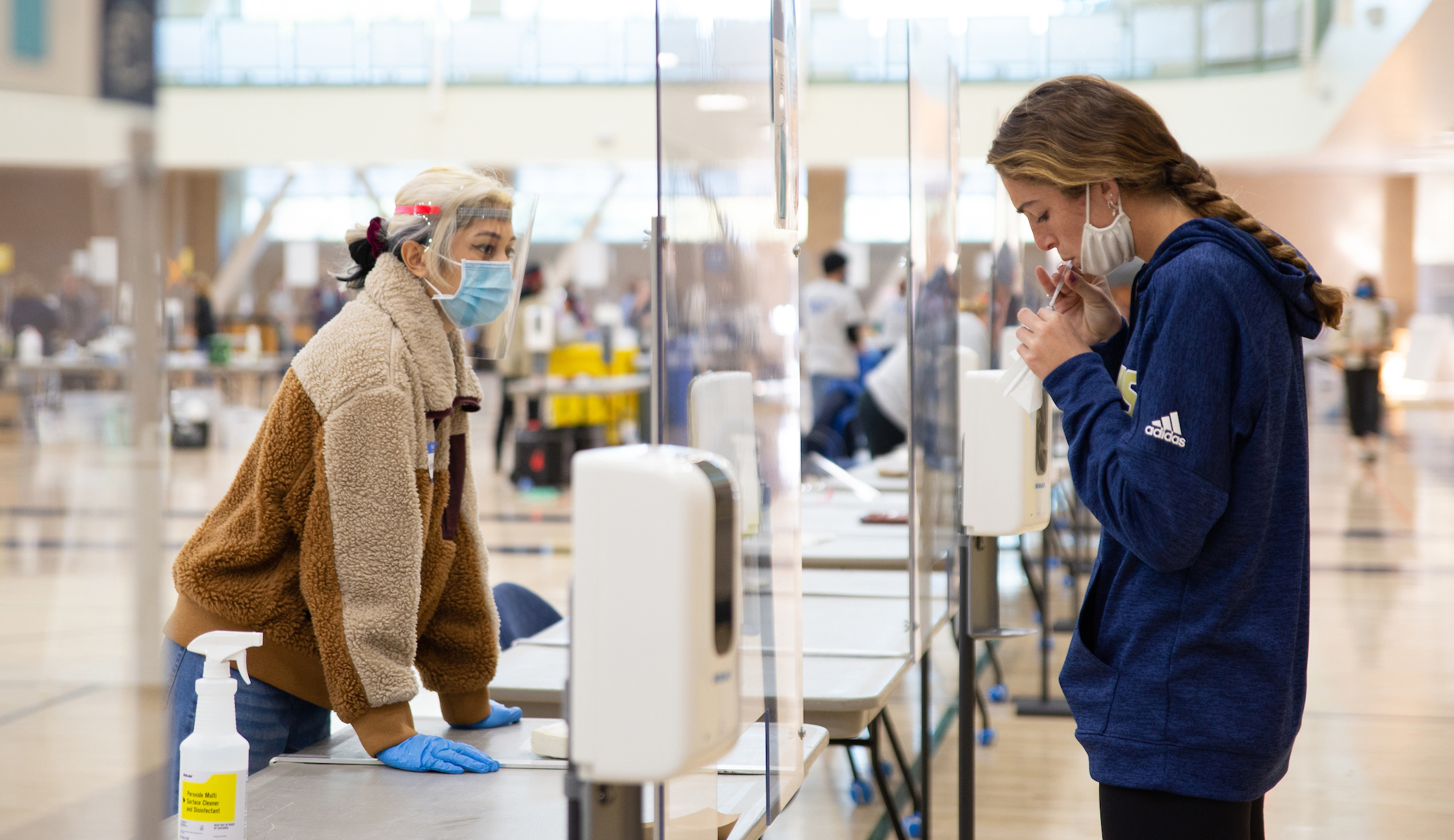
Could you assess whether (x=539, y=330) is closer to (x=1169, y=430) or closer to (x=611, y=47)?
(x=611, y=47)

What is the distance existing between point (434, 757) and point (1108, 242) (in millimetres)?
923

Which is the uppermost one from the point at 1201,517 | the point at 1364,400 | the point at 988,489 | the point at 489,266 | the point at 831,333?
the point at 489,266

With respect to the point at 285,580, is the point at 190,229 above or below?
above

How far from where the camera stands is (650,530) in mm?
830

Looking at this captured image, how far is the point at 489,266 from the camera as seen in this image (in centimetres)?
165

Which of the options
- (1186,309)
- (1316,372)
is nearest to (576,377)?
(1186,309)

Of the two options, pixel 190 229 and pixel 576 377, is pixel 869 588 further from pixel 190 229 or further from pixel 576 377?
pixel 190 229

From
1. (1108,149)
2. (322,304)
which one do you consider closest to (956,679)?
(1108,149)

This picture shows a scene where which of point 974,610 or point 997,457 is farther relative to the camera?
point 974,610

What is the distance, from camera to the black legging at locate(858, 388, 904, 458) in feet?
19.9

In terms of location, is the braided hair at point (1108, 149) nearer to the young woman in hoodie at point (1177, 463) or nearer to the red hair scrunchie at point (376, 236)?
the young woman in hoodie at point (1177, 463)

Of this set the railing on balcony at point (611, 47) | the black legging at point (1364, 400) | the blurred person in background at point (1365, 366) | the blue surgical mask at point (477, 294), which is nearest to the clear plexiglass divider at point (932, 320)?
the blue surgical mask at point (477, 294)

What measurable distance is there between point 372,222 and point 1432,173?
18.5 metres

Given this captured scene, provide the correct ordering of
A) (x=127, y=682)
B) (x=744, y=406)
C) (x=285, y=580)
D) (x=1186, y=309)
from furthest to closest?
(x=285, y=580) → (x=744, y=406) → (x=1186, y=309) → (x=127, y=682)
